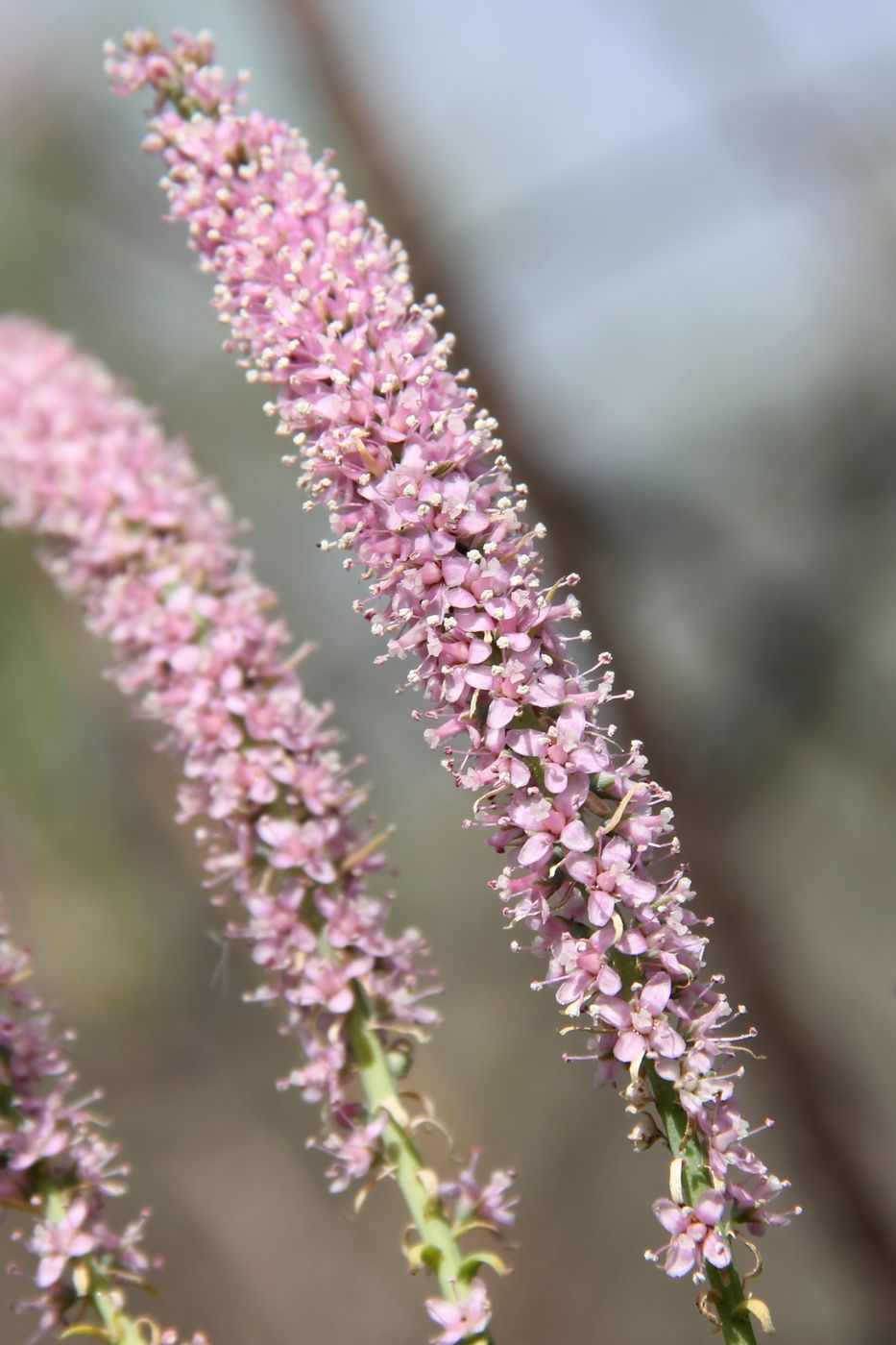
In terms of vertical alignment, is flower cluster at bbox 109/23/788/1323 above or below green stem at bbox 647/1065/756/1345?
above

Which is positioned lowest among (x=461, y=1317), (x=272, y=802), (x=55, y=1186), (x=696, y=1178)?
(x=461, y=1317)

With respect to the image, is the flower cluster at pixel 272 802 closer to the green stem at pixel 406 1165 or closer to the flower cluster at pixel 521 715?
the green stem at pixel 406 1165

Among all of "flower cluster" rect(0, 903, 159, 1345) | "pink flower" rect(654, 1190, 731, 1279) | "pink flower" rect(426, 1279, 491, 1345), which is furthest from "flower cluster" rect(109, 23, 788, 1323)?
"flower cluster" rect(0, 903, 159, 1345)

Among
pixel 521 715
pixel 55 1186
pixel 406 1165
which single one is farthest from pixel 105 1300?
pixel 521 715

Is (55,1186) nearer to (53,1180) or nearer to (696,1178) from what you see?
(53,1180)

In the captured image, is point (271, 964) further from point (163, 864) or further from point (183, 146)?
point (163, 864)

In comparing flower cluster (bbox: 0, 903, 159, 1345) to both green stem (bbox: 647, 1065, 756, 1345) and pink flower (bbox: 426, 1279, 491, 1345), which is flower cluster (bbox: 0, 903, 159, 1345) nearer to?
pink flower (bbox: 426, 1279, 491, 1345)

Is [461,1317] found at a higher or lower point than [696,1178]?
lower

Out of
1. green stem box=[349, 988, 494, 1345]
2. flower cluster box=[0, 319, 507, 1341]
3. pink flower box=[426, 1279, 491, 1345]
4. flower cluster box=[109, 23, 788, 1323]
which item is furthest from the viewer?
flower cluster box=[0, 319, 507, 1341]
